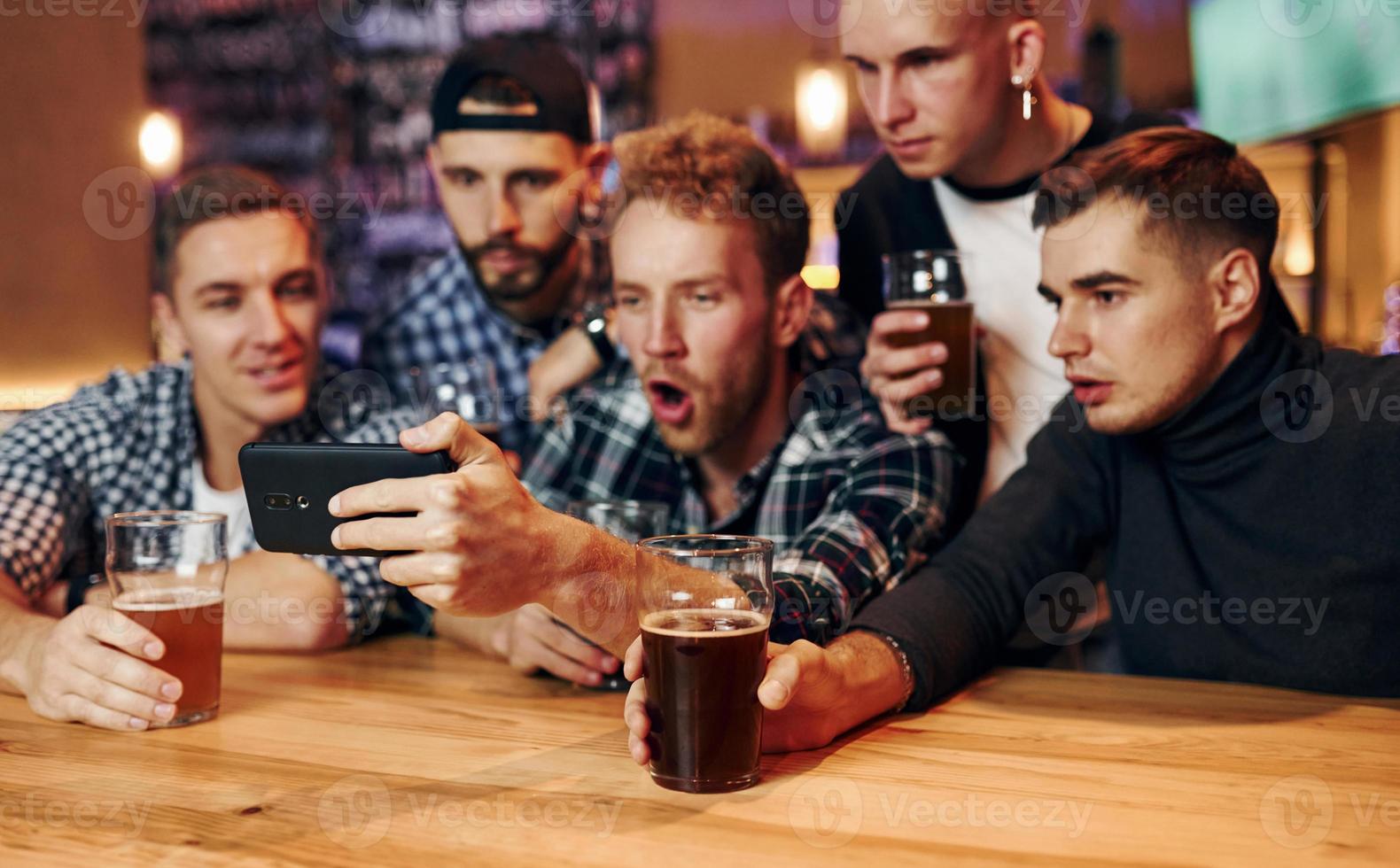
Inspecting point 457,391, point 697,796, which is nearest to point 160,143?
point 457,391

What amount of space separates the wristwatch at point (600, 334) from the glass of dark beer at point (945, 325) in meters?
0.59

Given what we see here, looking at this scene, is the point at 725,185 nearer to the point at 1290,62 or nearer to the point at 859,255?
the point at 859,255

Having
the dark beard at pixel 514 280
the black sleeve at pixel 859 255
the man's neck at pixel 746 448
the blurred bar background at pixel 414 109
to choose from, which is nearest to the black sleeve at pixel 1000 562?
the man's neck at pixel 746 448

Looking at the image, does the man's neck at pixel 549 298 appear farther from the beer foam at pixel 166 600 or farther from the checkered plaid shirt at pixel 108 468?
the beer foam at pixel 166 600

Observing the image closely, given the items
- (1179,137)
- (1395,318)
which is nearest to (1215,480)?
(1179,137)

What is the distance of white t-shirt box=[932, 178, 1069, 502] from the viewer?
6.54 feet

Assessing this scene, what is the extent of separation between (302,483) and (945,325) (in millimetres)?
1016

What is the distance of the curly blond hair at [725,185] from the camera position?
1.77m

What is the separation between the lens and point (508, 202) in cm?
246

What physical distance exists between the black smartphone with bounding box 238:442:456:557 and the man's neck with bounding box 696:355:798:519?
0.88m

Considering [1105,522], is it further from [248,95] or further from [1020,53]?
[248,95]

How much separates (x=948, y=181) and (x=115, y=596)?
1.47 metres

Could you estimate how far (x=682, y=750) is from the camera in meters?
1.02

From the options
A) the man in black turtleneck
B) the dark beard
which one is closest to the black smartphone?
the man in black turtleneck
